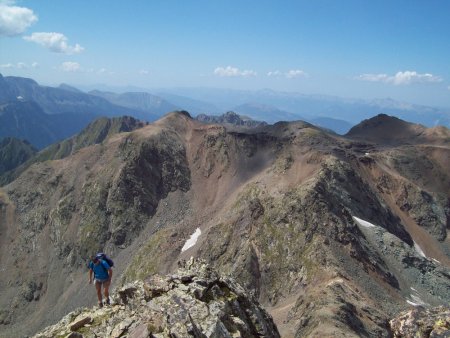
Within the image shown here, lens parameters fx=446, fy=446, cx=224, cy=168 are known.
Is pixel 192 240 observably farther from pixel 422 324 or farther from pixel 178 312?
pixel 178 312

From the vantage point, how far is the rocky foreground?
2214 centimetres

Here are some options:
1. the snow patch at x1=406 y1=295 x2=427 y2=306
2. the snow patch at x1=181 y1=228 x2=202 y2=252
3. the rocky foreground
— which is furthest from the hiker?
the snow patch at x1=181 y1=228 x2=202 y2=252

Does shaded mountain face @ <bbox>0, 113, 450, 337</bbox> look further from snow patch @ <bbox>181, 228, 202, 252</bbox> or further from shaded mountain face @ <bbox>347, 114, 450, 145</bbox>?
shaded mountain face @ <bbox>347, 114, 450, 145</bbox>

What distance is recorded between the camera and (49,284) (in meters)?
124

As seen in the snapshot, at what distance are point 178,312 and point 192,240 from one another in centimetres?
8125

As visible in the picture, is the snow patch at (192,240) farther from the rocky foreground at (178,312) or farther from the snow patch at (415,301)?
the rocky foreground at (178,312)

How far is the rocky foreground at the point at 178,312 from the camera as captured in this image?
72.6ft

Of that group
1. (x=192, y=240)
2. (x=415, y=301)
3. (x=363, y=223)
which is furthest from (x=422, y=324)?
(x=192, y=240)

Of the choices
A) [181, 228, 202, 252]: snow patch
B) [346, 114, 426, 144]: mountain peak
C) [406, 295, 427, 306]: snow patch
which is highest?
[346, 114, 426, 144]: mountain peak

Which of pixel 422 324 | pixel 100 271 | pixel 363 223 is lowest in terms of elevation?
pixel 363 223

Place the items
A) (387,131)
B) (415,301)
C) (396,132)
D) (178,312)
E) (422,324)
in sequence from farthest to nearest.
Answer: (387,131) < (396,132) < (415,301) < (422,324) < (178,312)

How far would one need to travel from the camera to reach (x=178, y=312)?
2275cm

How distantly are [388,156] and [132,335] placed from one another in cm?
12807

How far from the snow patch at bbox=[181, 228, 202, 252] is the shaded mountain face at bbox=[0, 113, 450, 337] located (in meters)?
0.53
